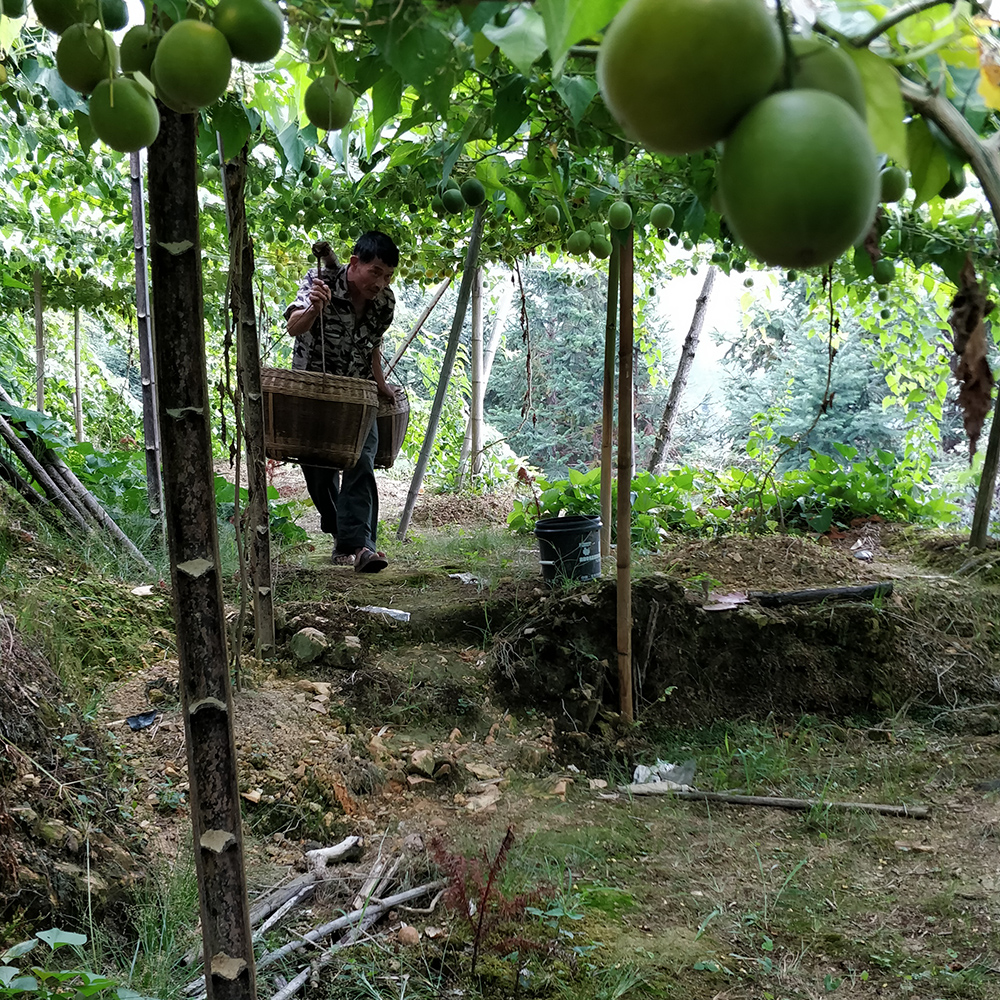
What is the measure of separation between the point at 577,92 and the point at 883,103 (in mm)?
782

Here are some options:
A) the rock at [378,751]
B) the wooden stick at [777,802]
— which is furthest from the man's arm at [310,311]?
the wooden stick at [777,802]

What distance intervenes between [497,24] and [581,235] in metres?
2.15

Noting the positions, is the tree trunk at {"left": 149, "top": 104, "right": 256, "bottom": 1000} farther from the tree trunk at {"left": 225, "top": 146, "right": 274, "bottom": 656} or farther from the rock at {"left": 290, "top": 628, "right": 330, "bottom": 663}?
the rock at {"left": 290, "top": 628, "right": 330, "bottom": 663}

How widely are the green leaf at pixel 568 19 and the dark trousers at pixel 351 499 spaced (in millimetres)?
3661

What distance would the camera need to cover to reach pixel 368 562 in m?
4.34

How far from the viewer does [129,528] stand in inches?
165

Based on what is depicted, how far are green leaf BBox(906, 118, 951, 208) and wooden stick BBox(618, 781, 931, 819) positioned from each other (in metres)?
2.37

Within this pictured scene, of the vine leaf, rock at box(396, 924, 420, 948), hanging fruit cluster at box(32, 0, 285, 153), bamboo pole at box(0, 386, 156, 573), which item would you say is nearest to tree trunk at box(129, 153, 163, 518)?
bamboo pole at box(0, 386, 156, 573)

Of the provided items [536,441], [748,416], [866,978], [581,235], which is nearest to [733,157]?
[866,978]

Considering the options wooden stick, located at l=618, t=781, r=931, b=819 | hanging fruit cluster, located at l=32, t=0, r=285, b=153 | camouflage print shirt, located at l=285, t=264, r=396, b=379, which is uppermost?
camouflage print shirt, located at l=285, t=264, r=396, b=379

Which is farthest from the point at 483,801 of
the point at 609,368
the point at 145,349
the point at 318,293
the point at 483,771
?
the point at 145,349

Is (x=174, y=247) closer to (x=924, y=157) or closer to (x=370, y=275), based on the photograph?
(x=924, y=157)

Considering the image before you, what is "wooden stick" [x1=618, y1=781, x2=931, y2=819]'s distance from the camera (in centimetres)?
263

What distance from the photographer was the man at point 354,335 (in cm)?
376
